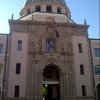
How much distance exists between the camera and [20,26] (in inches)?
1086

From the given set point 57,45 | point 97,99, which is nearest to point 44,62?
point 57,45

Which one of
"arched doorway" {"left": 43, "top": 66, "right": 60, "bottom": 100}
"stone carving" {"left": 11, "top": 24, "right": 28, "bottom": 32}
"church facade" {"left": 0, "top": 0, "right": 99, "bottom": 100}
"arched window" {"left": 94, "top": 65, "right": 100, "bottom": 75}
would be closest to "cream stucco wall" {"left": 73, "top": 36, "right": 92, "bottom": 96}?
"church facade" {"left": 0, "top": 0, "right": 99, "bottom": 100}

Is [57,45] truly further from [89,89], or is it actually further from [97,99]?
[97,99]

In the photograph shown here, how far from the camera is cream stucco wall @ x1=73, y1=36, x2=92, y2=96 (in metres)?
25.7

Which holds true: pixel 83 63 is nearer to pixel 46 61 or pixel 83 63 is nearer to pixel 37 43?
pixel 46 61

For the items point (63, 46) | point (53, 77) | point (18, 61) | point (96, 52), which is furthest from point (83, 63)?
point (18, 61)

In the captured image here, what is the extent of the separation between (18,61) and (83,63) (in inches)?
465

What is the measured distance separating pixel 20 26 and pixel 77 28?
11.2 m

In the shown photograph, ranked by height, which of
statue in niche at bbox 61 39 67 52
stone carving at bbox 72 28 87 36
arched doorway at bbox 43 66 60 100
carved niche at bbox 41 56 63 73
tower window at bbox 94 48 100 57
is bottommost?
arched doorway at bbox 43 66 60 100

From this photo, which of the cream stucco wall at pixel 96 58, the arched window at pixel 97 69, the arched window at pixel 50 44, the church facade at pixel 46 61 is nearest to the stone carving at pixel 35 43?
the church facade at pixel 46 61

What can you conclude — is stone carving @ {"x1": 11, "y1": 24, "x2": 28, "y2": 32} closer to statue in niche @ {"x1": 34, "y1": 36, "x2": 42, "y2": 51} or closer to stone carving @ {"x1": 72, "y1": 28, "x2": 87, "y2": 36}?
statue in niche @ {"x1": 34, "y1": 36, "x2": 42, "y2": 51}

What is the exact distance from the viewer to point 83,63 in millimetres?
27125

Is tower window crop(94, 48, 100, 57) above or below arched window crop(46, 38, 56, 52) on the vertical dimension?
below

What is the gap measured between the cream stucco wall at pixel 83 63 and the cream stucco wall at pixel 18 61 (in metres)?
9.18
